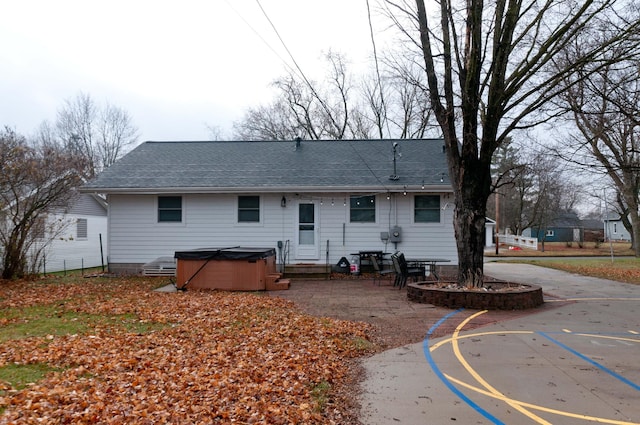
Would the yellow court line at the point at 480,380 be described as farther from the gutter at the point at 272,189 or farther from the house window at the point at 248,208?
the house window at the point at 248,208

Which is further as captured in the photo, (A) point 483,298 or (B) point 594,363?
(A) point 483,298

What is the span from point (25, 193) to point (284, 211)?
7.67 metres

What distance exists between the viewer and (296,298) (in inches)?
410

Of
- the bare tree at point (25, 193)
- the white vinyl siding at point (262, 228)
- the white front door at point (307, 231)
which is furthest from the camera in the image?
the white front door at point (307, 231)

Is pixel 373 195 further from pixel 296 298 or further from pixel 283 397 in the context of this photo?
pixel 283 397

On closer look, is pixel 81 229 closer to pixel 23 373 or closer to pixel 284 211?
pixel 284 211

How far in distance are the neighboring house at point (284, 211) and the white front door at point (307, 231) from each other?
0.03 metres

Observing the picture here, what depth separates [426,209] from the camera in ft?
48.2

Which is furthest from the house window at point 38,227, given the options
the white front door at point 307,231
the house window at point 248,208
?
the white front door at point 307,231

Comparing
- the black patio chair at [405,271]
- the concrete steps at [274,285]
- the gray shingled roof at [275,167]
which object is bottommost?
the concrete steps at [274,285]

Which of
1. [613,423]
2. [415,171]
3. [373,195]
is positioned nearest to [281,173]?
[373,195]

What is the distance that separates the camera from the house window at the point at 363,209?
1484 centimetres

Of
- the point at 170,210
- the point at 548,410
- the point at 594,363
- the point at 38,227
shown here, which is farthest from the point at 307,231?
the point at 548,410

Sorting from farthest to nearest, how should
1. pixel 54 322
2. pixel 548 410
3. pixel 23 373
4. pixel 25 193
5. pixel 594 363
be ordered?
pixel 25 193 → pixel 54 322 → pixel 594 363 → pixel 23 373 → pixel 548 410
